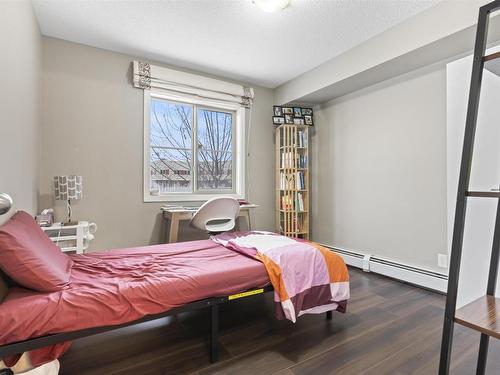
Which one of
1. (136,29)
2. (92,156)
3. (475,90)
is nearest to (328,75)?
(136,29)

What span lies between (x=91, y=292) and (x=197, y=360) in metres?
0.74

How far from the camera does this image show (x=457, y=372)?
1.50 metres

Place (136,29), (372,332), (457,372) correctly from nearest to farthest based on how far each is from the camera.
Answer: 1. (457,372)
2. (372,332)
3. (136,29)

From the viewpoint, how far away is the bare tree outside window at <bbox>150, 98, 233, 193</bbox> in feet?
11.7

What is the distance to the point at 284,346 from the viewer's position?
1738 mm

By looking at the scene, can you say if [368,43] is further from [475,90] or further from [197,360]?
[197,360]

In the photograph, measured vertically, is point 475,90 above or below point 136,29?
below

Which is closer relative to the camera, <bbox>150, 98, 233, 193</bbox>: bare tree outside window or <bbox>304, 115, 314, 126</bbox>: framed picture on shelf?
<bbox>150, 98, 233, 193</bbox>: bare tree outside window

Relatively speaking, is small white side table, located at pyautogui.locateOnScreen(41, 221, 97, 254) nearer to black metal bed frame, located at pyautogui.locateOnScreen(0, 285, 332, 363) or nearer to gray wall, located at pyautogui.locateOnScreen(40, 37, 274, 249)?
gray wall, located at pyautogui.locateOnScreen(40, 37, 274, 249)

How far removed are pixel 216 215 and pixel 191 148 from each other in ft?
4.03

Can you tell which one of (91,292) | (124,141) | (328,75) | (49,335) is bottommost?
(49,335)

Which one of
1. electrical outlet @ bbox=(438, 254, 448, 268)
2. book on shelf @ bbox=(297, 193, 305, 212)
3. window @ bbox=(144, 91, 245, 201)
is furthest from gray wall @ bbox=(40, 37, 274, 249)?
electrical outlet @ bbox=(438, 254, 448, 268)

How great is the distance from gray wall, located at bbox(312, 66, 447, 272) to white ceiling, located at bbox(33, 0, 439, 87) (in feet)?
2.52

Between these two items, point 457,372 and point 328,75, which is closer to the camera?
point 457,372
